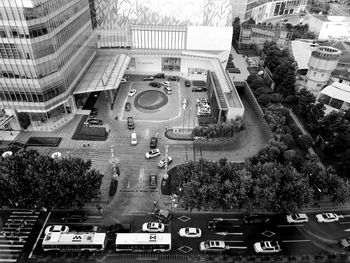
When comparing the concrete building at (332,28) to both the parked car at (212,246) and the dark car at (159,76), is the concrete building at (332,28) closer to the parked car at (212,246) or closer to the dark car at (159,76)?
the dark car at (159,76)

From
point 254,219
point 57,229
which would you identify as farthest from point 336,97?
point 57,229

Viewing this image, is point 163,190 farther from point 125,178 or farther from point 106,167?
point 106,167

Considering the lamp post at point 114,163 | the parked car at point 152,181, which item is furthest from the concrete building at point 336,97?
the lamp post at point 114,163

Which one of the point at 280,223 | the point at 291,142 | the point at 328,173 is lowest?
the point at 280,223

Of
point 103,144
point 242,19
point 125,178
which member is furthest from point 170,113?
point 242,19

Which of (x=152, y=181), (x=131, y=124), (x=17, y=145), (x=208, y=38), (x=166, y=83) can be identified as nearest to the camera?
(x=152, y=181)

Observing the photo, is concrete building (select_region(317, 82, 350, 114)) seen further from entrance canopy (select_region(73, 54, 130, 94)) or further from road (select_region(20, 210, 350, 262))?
entrance canopy (select_region(73, 54, 130, 94))

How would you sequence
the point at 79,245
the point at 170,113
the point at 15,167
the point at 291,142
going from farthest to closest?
the point at 170,113
the point at 291,142
the point at 15,167
the point at 79,245

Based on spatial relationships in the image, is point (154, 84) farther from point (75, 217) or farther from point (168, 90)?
point (75, 217)
